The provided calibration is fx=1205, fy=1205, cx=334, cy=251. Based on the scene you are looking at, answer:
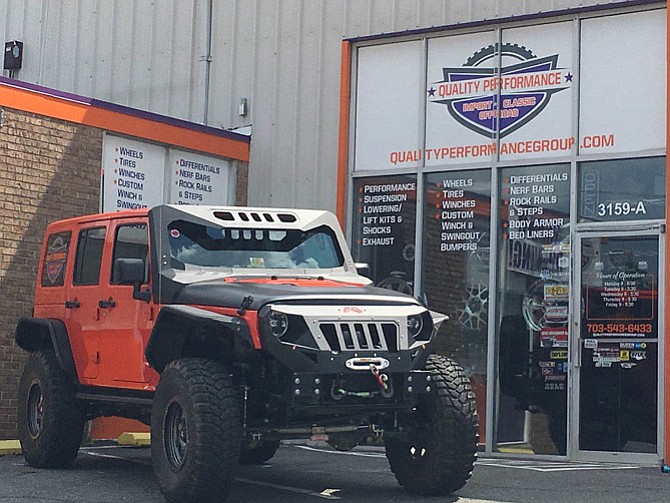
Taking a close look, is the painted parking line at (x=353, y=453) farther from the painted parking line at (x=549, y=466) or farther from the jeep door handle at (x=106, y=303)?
the jeep door handle at (x=106, y=303)

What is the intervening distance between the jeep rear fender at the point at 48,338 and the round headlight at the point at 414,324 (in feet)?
11.1

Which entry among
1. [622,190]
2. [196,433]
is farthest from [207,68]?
[196,433]

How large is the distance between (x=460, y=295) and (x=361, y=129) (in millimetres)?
2482

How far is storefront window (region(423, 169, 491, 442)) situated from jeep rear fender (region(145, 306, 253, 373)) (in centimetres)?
491

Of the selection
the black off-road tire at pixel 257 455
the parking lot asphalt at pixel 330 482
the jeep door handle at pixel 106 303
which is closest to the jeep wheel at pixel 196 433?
the parking lot asphalt at pixel 330 482

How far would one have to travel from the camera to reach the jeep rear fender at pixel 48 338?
10.6 m

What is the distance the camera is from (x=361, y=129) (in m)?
14.8

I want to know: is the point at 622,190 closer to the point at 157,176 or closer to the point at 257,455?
the point at 257,455

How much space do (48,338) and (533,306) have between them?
5.33m

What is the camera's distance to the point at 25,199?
1337cm

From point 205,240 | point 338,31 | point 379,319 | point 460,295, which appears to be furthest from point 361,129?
point 379,319

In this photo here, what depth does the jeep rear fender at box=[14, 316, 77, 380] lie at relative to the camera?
34.7ft

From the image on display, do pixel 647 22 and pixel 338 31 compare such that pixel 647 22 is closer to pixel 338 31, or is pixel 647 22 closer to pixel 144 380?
pixel 338 31

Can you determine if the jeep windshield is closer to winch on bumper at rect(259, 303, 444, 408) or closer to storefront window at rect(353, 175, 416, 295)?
winch on bumper at rect(259, 303, 444, 408)
